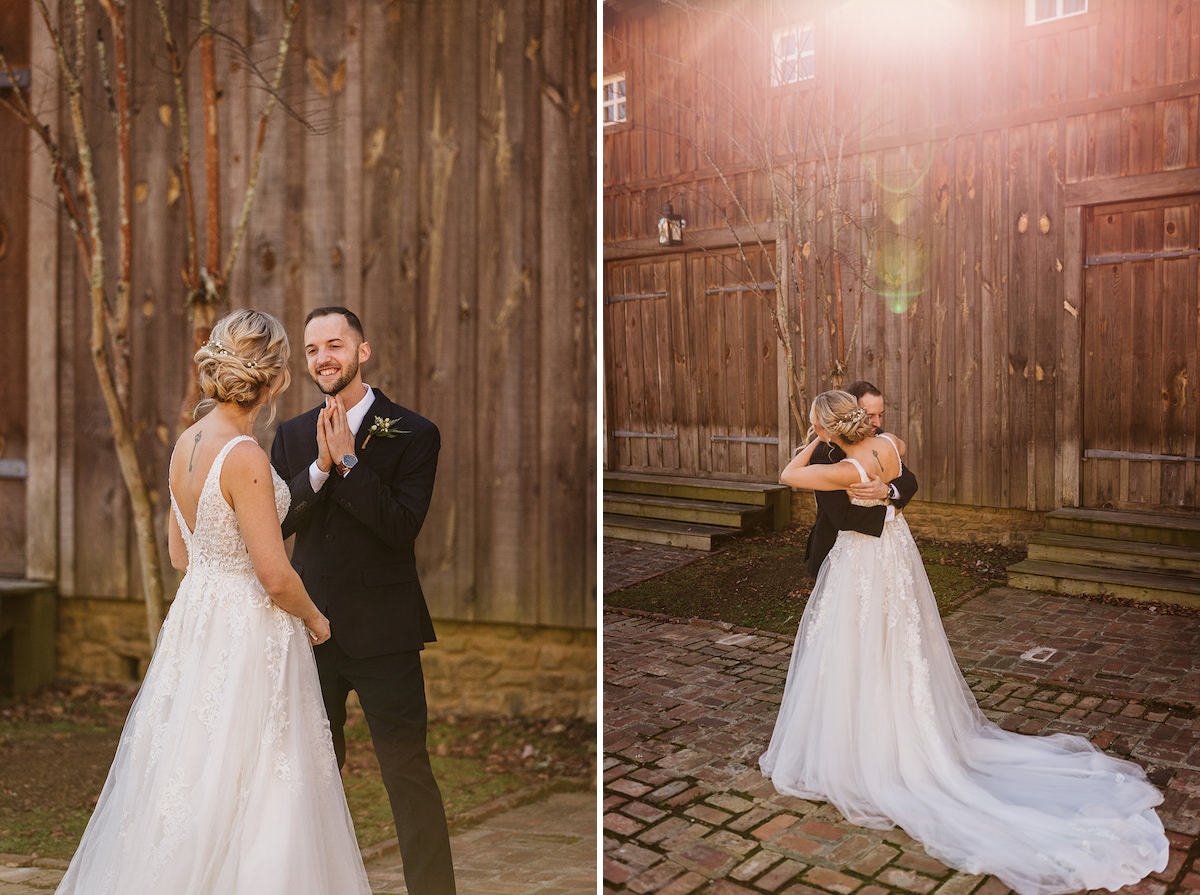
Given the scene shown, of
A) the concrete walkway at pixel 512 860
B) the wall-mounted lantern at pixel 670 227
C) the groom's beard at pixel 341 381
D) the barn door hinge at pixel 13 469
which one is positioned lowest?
the concrete walkway at pixel 512 860

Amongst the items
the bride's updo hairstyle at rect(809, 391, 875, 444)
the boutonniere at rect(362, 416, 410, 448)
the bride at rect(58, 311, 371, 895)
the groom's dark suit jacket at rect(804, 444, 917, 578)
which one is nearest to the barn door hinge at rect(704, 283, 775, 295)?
the bride's updo hairstyle at rect(809, 391, 875, 444)

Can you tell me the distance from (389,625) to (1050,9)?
7.77 ft

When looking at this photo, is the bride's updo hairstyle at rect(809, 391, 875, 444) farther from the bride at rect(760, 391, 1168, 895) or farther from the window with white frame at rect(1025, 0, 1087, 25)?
the window with white frame at rect(1025, 0, 1087, 25)

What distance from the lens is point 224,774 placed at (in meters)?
2.29

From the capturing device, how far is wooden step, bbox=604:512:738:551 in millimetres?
2898

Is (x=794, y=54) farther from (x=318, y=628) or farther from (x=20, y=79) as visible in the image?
(x=20, y=79)

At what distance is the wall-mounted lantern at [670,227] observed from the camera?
284cm

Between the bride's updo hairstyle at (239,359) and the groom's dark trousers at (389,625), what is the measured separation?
13.0 inches

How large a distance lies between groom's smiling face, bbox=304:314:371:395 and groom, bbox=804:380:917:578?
4.61 ft

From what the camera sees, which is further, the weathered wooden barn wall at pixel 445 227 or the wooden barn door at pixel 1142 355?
the weathered wooden barn wall at pixel 445 227

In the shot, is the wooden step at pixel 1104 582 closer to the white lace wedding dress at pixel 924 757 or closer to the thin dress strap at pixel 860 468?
the white lace wedding dress at pixel 924 757

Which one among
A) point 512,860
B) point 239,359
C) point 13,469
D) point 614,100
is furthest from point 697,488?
point 13,469

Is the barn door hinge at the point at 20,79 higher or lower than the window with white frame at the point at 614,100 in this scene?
higher

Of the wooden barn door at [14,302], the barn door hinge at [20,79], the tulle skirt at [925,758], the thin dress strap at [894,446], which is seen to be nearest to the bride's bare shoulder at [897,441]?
the thin dress strap at [894,446]
